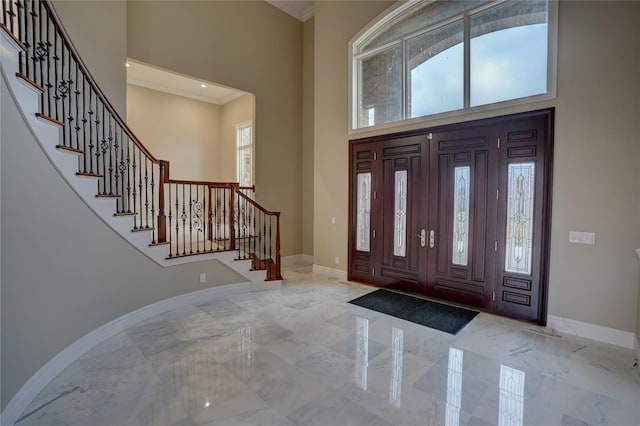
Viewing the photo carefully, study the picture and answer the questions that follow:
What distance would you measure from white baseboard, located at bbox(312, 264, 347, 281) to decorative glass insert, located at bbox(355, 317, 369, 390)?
1885 mm

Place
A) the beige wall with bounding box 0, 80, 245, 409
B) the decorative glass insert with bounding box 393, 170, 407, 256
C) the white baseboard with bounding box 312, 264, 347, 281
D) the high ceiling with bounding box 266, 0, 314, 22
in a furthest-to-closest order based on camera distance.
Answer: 1. the high ceiling with bounding box 266, 0, 314, 22
2. the white baseboard with bounding box 312, 264, 347, 281
3. the decorative glass insert with bounding box 393, 170, 407, 256
4. the beige wall with bounding box 0, 80, 245, 409

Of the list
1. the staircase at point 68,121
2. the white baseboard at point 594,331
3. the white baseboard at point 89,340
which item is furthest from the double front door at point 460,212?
the white baseboard at point 89,340

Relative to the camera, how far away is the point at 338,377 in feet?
8.46

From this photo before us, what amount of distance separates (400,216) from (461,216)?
971mm

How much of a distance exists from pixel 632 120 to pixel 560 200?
1.01 metres

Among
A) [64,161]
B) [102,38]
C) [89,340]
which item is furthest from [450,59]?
[89,340]

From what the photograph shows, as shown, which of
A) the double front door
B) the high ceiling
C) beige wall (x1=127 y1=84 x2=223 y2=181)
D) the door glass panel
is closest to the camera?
the double front door

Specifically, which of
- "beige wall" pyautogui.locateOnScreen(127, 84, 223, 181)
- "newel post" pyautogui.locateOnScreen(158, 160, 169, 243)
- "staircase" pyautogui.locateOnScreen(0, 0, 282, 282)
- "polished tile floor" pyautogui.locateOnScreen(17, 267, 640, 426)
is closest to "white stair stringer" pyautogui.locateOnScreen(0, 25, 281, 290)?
"staircase" pyautogui.locateOnScreen(0, 0, 282, 282)

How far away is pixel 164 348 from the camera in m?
3.06

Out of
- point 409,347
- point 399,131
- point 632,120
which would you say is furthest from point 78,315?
point 632,120

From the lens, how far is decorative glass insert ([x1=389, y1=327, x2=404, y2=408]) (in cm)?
232

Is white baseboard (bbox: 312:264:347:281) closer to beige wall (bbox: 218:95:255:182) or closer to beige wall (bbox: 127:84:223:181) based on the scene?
beige wall (bbox: 218:95:255:182)

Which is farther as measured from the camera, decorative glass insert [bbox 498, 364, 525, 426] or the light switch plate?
the light switch plate

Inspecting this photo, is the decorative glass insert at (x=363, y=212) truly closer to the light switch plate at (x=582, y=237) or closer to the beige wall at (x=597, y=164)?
the beige wall at (x=597, y=164)
